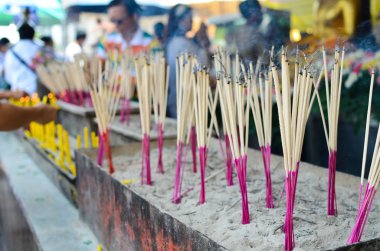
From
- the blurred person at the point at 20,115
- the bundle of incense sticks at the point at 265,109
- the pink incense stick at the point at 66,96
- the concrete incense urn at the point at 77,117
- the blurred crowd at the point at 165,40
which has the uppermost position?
the blurred crowd at the point at 165,40

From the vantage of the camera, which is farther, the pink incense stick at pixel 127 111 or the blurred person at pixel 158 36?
the blurred person at pixel 158 36

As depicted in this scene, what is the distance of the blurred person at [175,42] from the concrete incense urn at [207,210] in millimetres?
1390

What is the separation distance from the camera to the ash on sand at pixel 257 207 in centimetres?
134

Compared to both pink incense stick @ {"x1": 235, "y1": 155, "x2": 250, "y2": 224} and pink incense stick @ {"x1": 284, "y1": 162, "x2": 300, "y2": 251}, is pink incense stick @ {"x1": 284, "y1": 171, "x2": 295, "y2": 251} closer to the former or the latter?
pink incense stick @ {"x1": 284, "y1": 162, "x2": 300, "y2": 251}

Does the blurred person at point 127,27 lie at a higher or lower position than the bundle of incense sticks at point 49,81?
higher

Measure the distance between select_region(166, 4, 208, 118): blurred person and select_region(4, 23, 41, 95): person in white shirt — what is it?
1.98m

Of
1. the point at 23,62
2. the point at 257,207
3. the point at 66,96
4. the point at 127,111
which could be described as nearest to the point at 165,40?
the point at 66,96

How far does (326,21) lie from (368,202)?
10.5ft

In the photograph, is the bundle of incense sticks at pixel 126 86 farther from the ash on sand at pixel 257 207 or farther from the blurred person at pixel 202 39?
the ash on sand at pixel 257 207

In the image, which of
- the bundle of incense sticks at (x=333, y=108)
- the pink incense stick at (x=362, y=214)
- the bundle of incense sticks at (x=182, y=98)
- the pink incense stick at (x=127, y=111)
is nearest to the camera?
the pink incense stick at (x=362, y=214)

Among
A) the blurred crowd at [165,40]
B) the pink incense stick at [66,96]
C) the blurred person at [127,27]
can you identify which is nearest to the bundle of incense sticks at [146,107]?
the blurred crowd at [165,40]

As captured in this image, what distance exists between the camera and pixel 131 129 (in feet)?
10.4

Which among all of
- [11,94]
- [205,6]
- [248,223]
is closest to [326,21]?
[205,6]

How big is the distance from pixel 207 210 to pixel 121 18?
344cm
